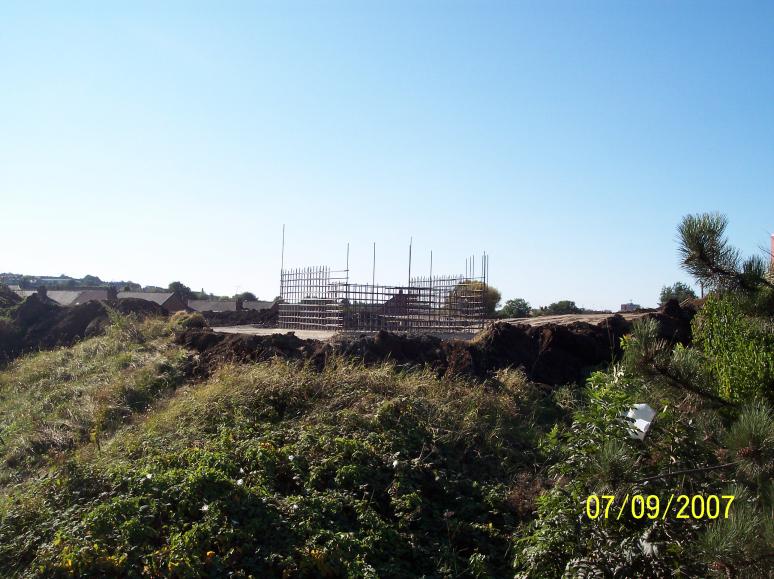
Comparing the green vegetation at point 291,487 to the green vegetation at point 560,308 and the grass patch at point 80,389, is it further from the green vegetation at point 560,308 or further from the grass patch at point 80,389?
the green vegetation at point 560,308

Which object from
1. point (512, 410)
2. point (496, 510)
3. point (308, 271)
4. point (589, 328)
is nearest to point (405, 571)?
point (496, 510)

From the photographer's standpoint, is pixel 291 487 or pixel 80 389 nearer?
pixel 291 487

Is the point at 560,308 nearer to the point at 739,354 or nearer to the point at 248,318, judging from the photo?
the point at 248,318

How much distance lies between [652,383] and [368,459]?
114 inches

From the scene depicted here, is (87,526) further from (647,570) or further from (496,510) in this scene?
(647,570)

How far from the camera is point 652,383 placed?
4.69 m

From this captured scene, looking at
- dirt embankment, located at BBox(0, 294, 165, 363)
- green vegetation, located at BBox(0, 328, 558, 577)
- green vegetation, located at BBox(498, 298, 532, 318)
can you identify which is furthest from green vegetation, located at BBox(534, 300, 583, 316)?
green vegetation, located at BBox(0, 328, 558, 577)

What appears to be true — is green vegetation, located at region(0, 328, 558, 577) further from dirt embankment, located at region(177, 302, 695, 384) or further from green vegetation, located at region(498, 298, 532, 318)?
green vegetation, located at region(498, 298, 532, 318)

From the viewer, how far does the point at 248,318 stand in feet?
97.9
